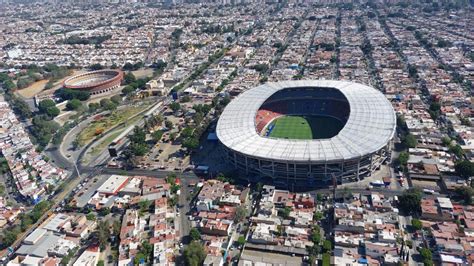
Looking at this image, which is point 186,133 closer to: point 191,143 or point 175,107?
point 191,143

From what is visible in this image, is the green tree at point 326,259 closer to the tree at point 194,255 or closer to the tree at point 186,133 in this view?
the tree at point 194,255

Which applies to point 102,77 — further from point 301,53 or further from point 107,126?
point 301,53

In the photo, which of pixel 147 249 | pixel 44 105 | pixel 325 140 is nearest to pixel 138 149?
pixel 147 249

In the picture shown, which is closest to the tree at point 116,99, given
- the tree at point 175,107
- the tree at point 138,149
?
the tree at point 175,107

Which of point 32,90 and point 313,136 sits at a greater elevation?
point 313,136

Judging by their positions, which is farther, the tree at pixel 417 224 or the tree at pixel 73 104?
the tree at pixel 73 104

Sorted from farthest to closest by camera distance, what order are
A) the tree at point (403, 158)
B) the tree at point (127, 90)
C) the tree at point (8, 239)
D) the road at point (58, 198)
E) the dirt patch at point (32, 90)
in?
the dirt patch at point (32, 90), the tree at point (127, 90), the tree at point (403, 158), the road at point (58, 198), the tree at point (8, 239)

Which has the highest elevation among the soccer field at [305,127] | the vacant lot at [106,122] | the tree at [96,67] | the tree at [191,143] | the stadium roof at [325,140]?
the stadium roof at [325,140]
